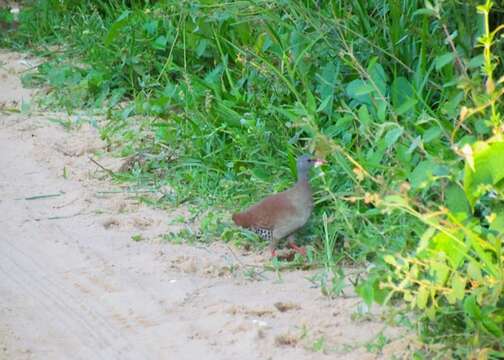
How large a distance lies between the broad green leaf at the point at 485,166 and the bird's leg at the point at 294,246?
1.51 meters

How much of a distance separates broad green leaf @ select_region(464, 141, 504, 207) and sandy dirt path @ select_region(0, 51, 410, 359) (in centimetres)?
69

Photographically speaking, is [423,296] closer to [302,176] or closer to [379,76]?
[302,176]

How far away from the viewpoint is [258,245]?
18.0 ft

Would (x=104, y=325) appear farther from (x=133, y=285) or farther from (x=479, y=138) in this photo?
(x=479, y=138)

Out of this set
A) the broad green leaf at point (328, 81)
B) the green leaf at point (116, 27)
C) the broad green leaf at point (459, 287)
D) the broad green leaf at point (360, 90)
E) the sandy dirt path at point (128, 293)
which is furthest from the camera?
the green leaf at point (116, 27)

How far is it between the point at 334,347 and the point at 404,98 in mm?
1850

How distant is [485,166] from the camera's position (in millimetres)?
3834

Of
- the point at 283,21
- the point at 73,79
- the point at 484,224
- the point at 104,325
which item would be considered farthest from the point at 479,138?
the point at 73,79

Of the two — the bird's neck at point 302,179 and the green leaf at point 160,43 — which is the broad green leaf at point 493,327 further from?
the green leaf at point 160,43

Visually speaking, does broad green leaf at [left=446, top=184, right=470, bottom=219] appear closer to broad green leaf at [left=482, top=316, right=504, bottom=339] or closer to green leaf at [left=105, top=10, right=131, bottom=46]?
broad green leaf at [left=482, top=316, right=504, bottom=339]

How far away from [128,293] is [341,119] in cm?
140

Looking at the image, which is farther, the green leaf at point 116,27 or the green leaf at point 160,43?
the green leaf at point 116,27

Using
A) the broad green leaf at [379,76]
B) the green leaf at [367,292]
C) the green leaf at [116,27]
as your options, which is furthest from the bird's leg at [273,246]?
the green leaf at [116,27]

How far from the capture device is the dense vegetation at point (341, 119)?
3.85m
